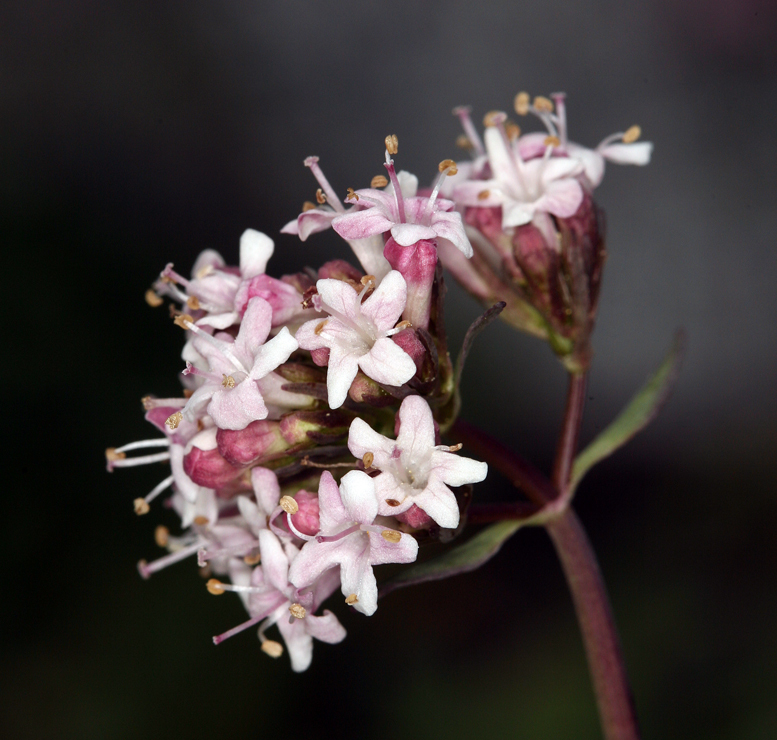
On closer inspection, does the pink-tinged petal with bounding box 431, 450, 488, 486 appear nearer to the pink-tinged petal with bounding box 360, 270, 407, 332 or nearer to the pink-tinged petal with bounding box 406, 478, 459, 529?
the pink-tinged petal with bounding box 406, 478, 459, 529

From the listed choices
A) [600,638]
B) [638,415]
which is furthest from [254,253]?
[600,638]

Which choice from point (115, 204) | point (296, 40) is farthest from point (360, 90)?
point (115, 204)

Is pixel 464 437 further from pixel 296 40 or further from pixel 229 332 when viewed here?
pixel 296 40

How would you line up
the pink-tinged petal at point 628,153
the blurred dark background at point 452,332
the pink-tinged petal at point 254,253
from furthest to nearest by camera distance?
the blurred dark background at point 452,332 < the pink-tinged petal at point 628,153 < the pink-tinged petal at point 254,253

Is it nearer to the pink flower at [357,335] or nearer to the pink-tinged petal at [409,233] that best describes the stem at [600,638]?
the pink flower at [357,335]

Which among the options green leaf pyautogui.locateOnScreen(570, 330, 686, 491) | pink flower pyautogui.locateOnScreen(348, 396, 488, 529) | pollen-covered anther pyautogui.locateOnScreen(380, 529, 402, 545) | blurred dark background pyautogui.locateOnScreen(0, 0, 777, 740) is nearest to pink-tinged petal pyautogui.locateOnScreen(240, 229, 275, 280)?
pink flower pyautogui.locateOnScreen(348, 396, 488, 529)

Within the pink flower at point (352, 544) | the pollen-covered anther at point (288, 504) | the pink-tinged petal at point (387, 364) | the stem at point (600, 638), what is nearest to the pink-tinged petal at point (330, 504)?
the pink flower at point (352, 544)
